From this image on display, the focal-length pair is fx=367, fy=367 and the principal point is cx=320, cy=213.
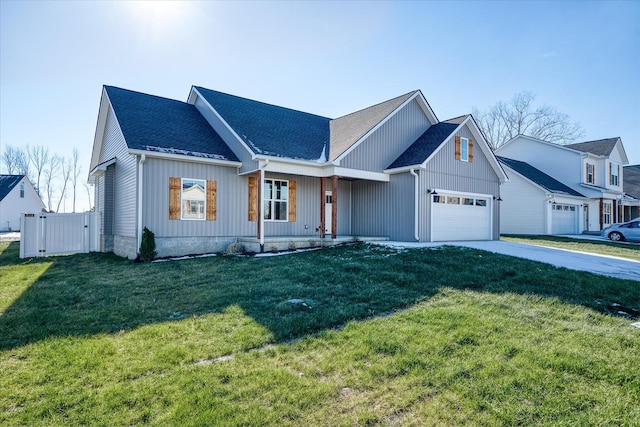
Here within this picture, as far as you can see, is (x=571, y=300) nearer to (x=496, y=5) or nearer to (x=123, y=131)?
(x=496, y=5)

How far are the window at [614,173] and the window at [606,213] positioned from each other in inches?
70.8

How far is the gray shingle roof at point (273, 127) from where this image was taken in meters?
12.9

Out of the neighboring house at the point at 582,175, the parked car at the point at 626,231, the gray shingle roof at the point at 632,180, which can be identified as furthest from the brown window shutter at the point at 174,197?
the gray shingle roof at the point at 632,180

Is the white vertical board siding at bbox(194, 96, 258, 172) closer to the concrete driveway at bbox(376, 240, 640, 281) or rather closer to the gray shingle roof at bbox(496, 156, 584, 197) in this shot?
the concrete driveway at bbox(376, 240, 640, 281)

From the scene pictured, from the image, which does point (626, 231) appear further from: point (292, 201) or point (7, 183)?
point (7, 183)

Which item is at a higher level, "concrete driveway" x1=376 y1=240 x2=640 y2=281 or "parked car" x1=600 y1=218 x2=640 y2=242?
"parked car" x1=600 y1=218 x2=640 y2=242

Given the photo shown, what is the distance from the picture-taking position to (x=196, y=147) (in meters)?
12.5

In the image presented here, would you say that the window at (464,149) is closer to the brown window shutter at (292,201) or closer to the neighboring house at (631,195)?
the brown window shutter at (292,201)

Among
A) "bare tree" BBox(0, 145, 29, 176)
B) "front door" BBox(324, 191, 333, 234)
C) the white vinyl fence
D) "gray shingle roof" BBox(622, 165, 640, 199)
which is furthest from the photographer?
"bare tree" BBox(0, 145, 29, 176)

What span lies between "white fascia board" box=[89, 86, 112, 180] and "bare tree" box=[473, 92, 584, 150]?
106 ft

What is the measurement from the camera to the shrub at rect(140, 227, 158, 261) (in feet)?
35.4

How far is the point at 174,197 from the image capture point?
11.6m

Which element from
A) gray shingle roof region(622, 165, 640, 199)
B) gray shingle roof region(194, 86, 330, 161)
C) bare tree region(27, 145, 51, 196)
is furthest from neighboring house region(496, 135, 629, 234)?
bare tree region(27, 145, 51, 196)

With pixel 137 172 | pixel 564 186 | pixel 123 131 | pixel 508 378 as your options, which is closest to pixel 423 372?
pixel 508 378
